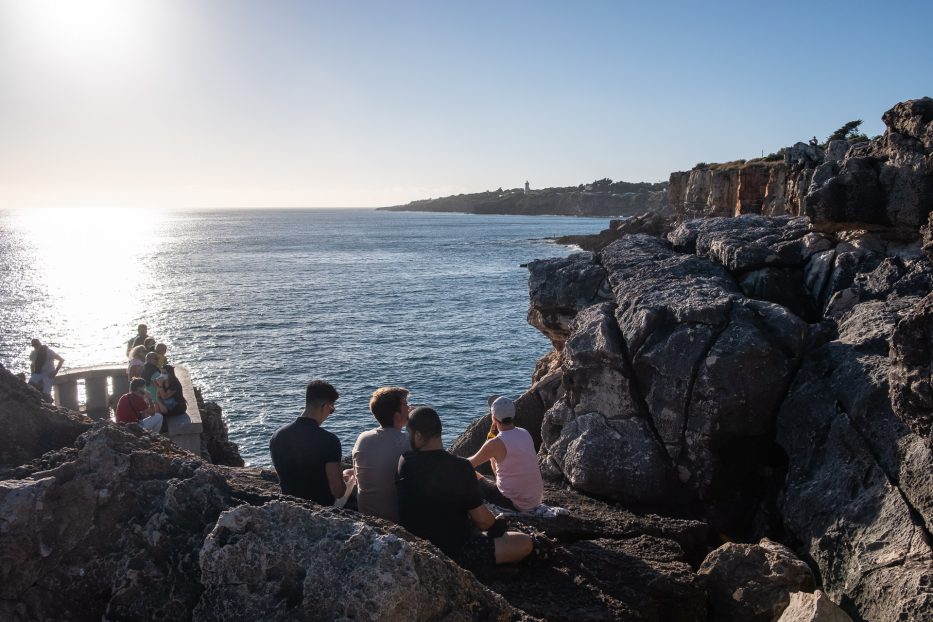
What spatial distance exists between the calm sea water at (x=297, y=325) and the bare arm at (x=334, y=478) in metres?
15.9

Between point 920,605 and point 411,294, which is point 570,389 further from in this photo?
point 411,294

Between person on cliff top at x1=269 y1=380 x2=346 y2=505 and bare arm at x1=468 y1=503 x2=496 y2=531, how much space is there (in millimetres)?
1343

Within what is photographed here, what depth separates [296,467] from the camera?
689 centimetres

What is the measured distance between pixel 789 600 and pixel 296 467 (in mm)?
4845

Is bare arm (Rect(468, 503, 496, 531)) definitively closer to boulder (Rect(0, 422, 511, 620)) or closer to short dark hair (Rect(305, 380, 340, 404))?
boulder (Rect(0, 422, 511, 620))

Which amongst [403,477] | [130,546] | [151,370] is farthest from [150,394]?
[130,546]

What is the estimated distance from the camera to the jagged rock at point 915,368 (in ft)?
20.9

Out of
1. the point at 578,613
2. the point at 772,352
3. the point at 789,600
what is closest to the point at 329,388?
the point at 578,613

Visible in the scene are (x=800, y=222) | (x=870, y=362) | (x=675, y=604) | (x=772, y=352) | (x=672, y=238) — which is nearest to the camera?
(x=675, y=604)

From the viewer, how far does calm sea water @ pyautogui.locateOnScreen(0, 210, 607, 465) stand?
99.7 ft

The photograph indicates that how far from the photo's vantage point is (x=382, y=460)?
23.1ft

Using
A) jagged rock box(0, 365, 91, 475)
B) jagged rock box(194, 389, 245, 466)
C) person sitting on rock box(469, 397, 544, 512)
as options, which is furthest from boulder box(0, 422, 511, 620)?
jagged rock box(194, 389, 245, 466)

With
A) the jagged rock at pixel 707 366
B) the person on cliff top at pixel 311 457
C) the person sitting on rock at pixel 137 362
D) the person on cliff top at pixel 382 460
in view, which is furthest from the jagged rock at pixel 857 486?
the person sitting on rock at pixel 137 362

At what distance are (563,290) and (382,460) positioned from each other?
8.50 meters
